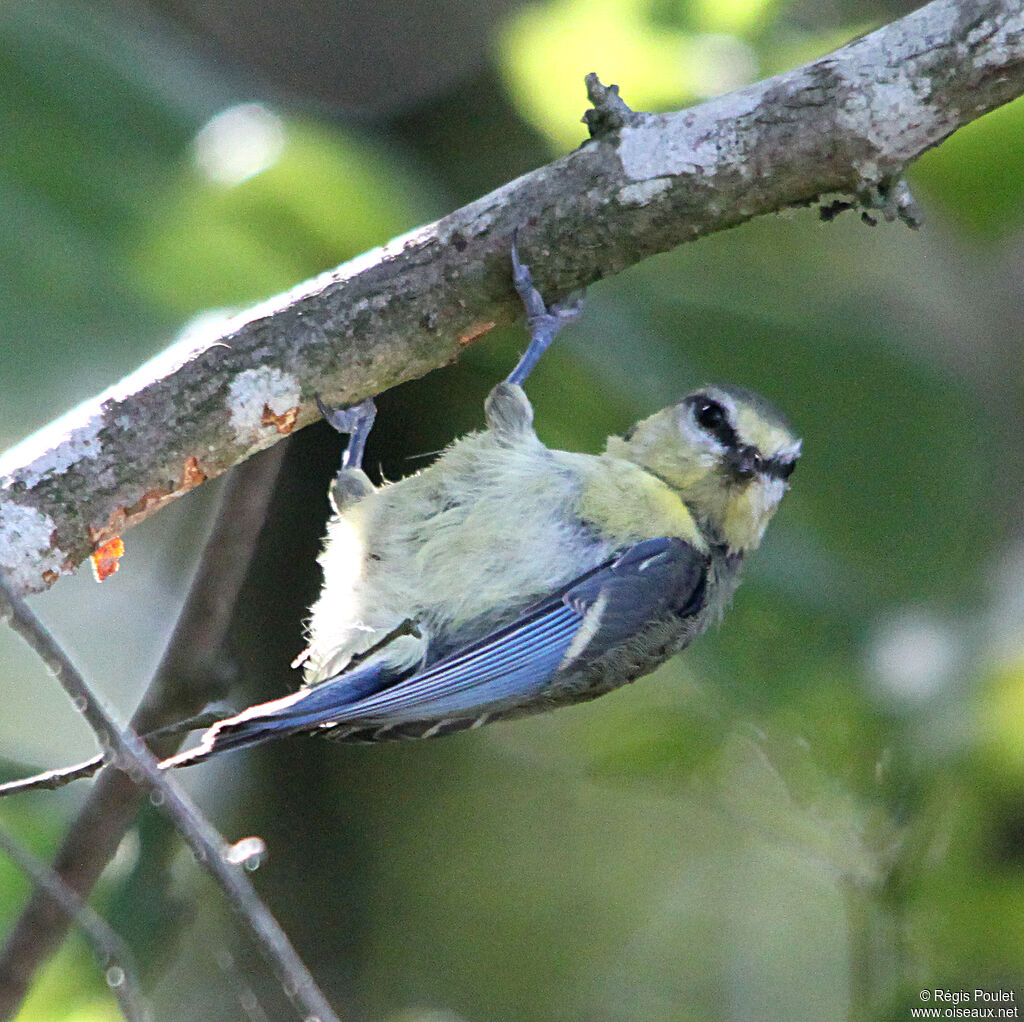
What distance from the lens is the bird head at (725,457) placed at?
7.25 feet

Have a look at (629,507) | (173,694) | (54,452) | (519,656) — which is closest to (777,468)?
(629,507)

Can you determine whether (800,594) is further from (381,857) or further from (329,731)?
(381,857)

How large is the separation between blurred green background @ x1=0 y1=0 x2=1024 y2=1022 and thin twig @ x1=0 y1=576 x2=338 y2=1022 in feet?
0.66

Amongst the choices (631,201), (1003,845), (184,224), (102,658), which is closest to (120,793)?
(184,224)

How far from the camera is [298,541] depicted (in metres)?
3.14

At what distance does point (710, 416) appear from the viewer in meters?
2.24

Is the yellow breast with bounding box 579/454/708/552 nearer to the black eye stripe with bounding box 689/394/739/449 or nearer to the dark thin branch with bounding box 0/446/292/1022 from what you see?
the black eye stripe with bounding box 689/394/739/449

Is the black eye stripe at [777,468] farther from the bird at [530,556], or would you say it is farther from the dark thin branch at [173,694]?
the dark thin branch at [173,694]

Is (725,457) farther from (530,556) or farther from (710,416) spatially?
(530,556)

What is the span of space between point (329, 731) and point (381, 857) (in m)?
1.65


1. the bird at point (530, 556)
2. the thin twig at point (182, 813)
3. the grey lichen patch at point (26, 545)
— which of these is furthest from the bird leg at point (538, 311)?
the thin twig at point (182, 813)

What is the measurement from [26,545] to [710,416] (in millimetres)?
1210

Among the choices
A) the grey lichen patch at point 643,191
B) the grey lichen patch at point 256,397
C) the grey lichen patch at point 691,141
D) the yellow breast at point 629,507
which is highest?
the grey lichen patch at point 691,141

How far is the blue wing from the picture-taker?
5.74ft
